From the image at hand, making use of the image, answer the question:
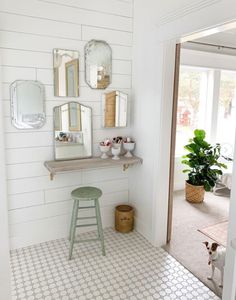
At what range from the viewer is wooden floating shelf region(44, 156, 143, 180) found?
2.35m

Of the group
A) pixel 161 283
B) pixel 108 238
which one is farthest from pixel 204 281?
pixel 108 238

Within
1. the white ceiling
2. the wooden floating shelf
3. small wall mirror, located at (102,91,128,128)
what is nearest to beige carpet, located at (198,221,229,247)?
the wooden floating shelf

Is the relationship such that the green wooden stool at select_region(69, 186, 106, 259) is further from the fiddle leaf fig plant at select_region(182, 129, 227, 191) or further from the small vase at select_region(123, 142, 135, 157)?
the fiddle leaf fig plant at select_region(182, 129, 227, 191)

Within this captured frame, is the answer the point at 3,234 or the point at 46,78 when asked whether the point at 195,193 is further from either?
the point at 3,234

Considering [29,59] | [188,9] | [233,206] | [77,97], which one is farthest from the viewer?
[77,97]

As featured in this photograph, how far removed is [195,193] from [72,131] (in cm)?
203

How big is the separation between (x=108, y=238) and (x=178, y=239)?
726 mm

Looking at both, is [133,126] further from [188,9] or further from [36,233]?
[36,233]

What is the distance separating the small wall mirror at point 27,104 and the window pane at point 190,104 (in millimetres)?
2438

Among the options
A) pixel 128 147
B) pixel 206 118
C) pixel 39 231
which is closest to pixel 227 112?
pixel 206 118

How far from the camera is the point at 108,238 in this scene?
277 centimetres

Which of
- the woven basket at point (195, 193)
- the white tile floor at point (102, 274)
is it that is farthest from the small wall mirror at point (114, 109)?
the woven basket at point (195, 193)

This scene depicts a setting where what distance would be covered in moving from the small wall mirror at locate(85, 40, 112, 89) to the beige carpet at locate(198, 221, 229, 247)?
191cm

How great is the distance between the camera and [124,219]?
2832mm
